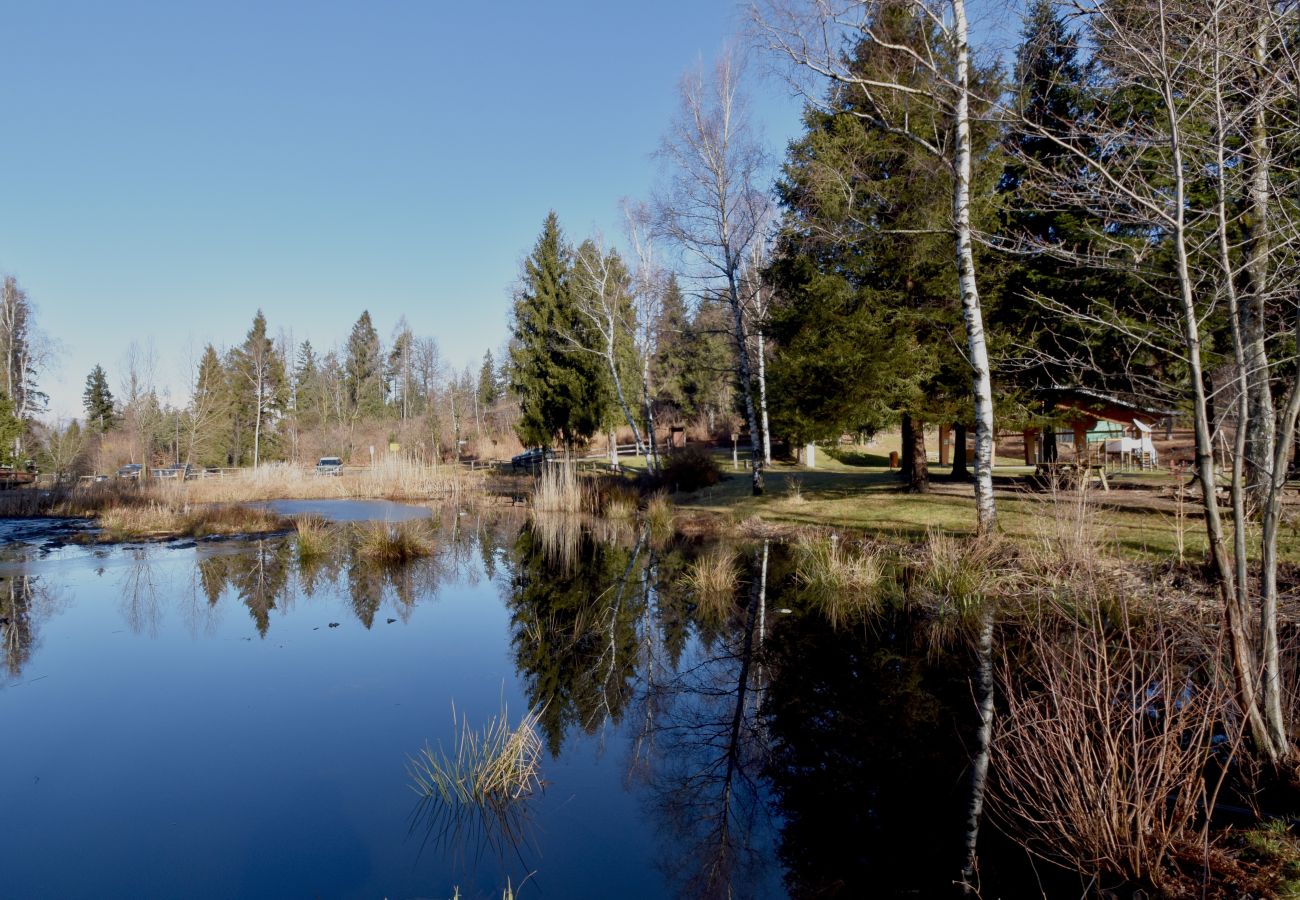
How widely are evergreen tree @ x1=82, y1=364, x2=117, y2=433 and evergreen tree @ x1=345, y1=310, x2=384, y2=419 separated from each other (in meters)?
14.6

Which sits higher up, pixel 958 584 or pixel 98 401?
A: pixel 98 401

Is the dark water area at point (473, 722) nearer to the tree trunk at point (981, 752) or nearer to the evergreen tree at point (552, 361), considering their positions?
the tree trunk at point (981, 752)

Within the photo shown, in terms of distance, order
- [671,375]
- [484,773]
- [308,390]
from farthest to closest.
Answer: [308,390] < [671,375] < [484,773]

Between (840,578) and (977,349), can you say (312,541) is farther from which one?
(977,349)

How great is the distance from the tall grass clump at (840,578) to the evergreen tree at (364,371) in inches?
1982

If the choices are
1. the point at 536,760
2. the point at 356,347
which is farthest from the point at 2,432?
the point at 356,347

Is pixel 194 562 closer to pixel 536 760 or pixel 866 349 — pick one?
pixel 536 760

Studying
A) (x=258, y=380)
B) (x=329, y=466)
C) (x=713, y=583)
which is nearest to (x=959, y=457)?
(x=713, y=583)

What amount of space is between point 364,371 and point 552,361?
3573cm

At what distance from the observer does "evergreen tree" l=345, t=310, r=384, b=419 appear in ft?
187

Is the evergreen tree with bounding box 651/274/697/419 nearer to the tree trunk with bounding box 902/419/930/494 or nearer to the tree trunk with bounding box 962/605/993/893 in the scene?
the tree trunk with bounding box 902/419/930/494

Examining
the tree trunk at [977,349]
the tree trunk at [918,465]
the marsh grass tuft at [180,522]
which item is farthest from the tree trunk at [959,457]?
the marsh grass tuft at [180,522]

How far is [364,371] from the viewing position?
60094 mm

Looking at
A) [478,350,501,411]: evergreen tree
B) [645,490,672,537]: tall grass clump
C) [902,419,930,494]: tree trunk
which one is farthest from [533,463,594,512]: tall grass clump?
[478,350,501,411]: evergreen tree
